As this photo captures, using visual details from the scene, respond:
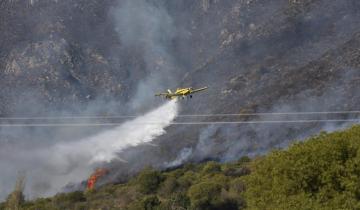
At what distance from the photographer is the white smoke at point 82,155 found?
11781 centimetres

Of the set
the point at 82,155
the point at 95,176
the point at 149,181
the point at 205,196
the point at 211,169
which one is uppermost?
the point at 82,155

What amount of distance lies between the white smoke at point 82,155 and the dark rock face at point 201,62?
24.1ft

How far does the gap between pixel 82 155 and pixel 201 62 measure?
3987 centimetres

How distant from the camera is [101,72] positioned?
146 m

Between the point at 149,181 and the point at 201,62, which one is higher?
the point at 201,62

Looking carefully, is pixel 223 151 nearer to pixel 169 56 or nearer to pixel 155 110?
pixel 155 110

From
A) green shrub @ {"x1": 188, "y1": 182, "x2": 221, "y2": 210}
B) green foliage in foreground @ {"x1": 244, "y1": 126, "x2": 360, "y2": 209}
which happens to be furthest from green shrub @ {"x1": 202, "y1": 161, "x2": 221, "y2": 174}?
green foliage in foreground @ {"x1": 244, "y1": 126, "x2": 360, "y2": 209}

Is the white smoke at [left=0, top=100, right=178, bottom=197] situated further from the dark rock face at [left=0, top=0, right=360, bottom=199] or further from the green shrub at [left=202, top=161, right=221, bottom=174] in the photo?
the green shrub at [left=202, top=161, right=221, bottom=174]

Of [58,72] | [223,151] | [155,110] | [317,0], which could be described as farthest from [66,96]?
[317,0]

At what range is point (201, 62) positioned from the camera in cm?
15075

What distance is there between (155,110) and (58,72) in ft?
91.4

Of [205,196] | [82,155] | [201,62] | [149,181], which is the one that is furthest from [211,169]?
[201,62]

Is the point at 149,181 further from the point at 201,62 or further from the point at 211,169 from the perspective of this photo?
the point at 201,62

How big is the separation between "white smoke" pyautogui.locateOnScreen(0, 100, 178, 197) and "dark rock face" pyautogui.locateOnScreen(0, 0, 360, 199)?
7.34m
